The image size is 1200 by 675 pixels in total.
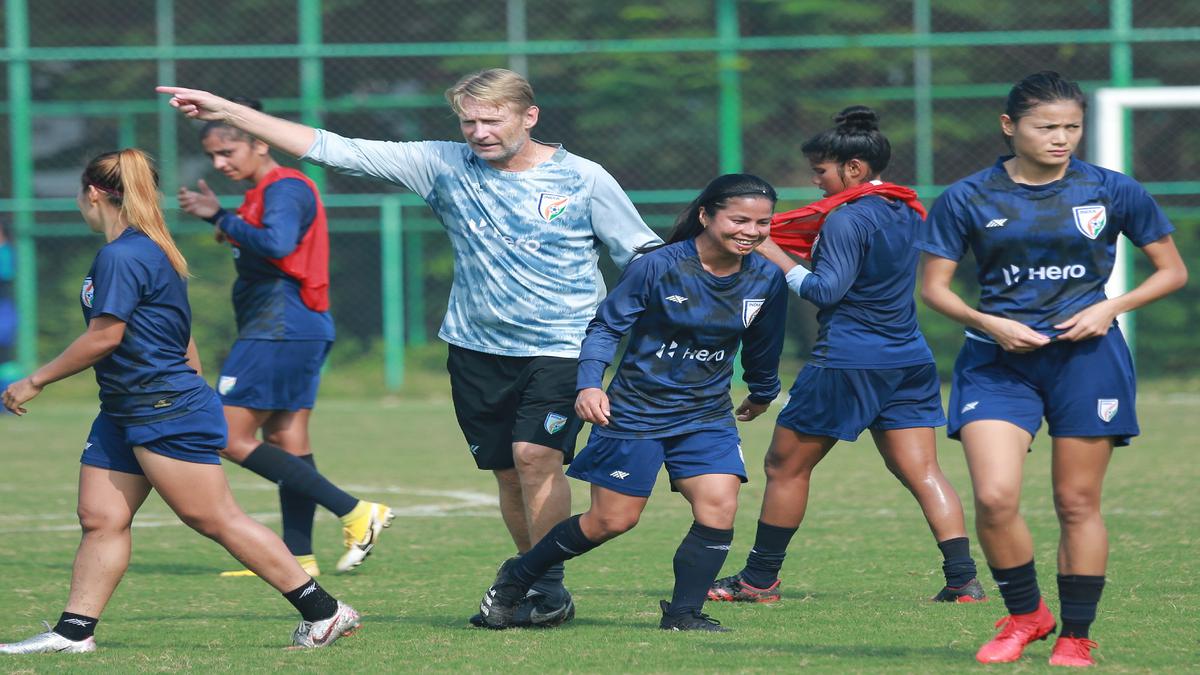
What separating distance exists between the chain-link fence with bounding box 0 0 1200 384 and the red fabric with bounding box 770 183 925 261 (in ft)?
39.0

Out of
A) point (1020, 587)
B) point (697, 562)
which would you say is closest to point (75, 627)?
point (697, 562)

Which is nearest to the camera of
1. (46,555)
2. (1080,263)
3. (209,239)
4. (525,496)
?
(1080,263)

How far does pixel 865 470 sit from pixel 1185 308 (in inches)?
338

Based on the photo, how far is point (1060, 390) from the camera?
4.80m

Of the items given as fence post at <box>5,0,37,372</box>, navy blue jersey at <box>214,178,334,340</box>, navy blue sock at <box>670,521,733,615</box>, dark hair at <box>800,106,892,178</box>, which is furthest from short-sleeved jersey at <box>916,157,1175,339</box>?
fence post at <box>5,0,37,372</box>

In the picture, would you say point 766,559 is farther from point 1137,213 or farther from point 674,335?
point 1137,213

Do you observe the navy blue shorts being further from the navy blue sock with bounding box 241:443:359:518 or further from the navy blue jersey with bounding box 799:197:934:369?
the navy blue jersey with bounding box 799:197:934:369

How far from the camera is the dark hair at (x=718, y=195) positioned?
5.38 meters

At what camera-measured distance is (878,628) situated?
549 centimetres

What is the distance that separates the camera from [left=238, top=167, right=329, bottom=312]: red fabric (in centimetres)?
743

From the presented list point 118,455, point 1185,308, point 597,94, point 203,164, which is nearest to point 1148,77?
point 1185,308

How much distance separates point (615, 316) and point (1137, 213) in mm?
1645

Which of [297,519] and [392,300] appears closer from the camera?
[297,519]

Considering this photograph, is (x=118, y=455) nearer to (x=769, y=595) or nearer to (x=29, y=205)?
(x=769, y=595)
